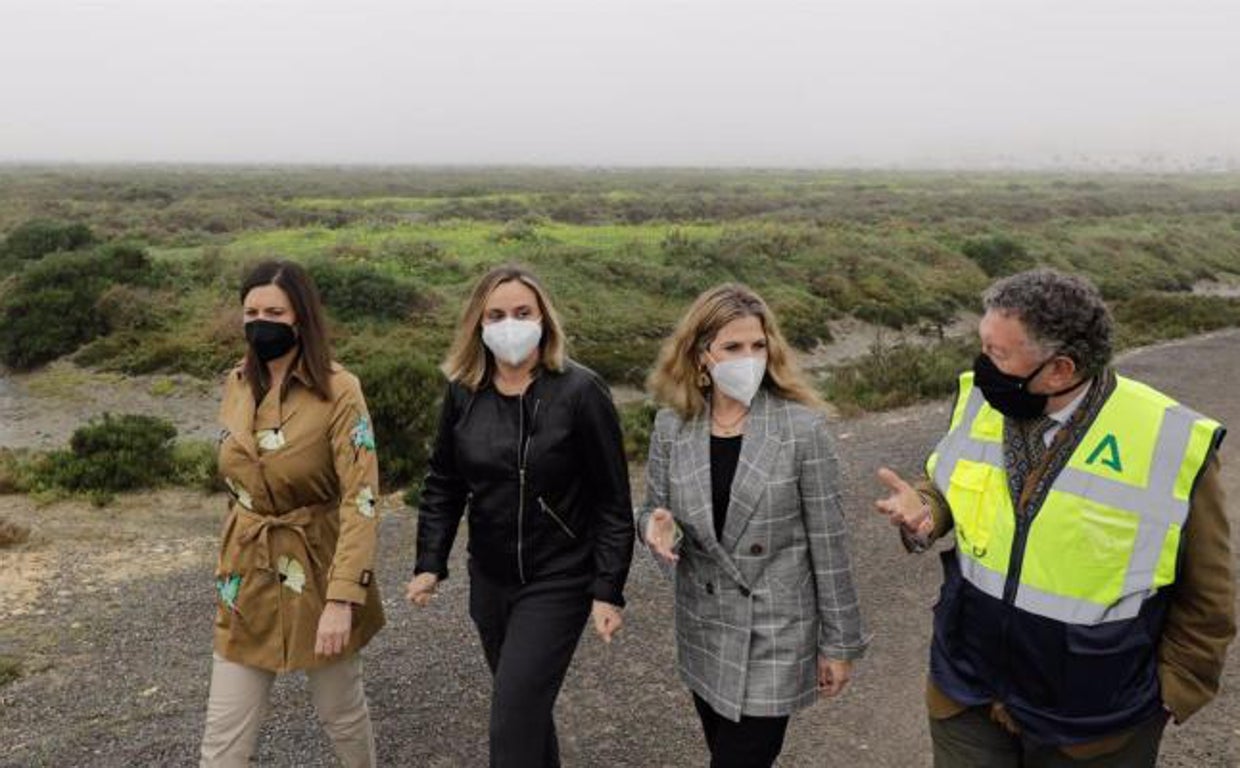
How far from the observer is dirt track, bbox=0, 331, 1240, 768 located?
13.7ft

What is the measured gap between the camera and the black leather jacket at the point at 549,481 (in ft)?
9.59

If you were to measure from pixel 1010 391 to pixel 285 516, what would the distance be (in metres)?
2.17

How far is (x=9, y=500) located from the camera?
9094 millimetres

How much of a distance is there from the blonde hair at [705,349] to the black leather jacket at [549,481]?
Answer: 9.2 inches

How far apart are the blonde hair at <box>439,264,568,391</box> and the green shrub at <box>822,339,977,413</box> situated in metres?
10.1

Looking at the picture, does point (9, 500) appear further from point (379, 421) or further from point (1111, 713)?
point (1111, 713)

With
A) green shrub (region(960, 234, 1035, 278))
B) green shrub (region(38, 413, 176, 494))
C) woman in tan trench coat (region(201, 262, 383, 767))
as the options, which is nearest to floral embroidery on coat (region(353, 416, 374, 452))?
woman in tan trench coat (region(201, 262, 383, 767))

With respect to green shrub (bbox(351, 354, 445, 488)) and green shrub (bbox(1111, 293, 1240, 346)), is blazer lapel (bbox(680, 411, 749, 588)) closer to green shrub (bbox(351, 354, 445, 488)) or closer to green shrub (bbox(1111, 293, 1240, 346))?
green shrub (bbox(351, 354, 445, 488))

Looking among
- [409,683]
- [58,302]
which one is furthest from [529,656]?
[58,302]

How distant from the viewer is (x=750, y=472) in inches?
106

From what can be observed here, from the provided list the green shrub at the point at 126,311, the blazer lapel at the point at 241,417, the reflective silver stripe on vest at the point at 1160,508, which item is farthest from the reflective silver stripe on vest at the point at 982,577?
the green shrub at the point at 126,311

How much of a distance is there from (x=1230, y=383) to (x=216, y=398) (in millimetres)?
15668

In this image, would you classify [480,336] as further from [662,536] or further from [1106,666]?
[1106,666]

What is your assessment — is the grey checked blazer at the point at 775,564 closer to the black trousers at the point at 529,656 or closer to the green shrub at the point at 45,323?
the black trousers at the point at 529,656
